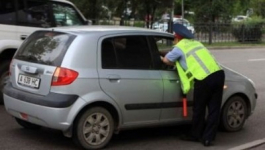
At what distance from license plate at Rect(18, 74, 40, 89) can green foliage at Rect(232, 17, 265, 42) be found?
983 inches

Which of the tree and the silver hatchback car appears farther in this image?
the tree

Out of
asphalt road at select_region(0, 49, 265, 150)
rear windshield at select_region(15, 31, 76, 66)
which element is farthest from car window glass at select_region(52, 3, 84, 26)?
rear windshield at select_region(15, 31, 76, 66)

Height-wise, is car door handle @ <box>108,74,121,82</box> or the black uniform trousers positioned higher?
car door handle @ <box>108,74,121,82</box>

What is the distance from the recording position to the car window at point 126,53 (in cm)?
633

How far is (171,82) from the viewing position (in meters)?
6.75

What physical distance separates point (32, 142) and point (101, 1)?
19399mm

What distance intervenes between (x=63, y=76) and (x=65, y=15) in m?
3.91

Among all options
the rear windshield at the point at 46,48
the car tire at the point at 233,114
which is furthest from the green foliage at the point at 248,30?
the rear windshield at the point at 46,48

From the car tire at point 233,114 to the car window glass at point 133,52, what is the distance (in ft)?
4.79

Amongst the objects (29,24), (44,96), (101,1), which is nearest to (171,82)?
(44,96)

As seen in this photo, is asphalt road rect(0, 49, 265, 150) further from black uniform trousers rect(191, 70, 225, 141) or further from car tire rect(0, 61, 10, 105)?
car tire rect(0, 61, 10, 105)

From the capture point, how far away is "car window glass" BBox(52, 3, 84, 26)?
378 inches

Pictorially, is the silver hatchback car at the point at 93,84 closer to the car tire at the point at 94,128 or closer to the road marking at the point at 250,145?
the car tire at the point at 94,128

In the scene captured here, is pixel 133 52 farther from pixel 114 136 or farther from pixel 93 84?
pixel 114 136
